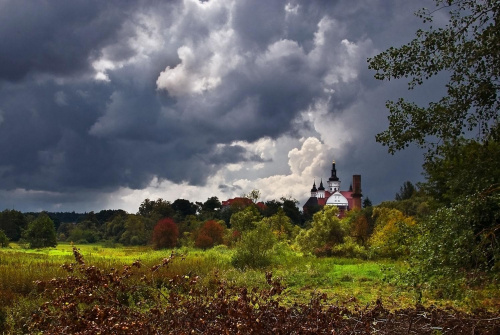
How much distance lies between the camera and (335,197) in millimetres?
99750

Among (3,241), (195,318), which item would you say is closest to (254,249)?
(195,318)

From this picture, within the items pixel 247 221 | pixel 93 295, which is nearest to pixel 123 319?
pixel 93 295

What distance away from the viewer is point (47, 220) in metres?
38.7

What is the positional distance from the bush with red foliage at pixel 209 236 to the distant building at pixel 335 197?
30347 millimetres

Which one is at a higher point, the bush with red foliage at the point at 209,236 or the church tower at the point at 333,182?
the church tower at the point at 333,182

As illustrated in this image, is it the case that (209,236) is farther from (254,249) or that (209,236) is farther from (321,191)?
(321,191)

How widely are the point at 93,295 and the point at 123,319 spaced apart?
0.44 meters

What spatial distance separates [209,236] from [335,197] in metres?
64.7

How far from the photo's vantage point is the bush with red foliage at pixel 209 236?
1490 inches

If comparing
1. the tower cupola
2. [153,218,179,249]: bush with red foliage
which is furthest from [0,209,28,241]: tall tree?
the tower cupola

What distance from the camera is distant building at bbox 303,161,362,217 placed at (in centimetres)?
7089

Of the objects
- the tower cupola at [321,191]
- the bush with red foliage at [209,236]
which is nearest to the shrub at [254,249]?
the bush with red foliage at [209,236]

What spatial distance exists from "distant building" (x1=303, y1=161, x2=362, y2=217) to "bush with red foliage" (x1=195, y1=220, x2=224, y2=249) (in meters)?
30.3

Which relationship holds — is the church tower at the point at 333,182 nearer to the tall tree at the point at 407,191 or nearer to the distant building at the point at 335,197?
the distant building at the point at 335,197
